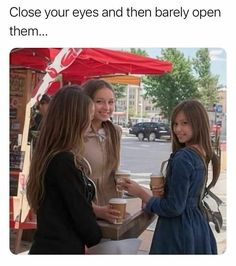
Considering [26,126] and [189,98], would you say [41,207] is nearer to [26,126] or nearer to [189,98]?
[26,126]

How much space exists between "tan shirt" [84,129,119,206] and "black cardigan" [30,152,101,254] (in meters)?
0.17

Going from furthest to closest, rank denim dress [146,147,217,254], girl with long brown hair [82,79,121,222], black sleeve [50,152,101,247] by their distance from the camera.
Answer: girl with long brown hair [82,79,121,222] → denim dress [146,147,217,254] → black sleeve [50,152,101,247]

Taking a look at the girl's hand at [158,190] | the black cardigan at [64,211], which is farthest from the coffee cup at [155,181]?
the black cardigan at [64,211]

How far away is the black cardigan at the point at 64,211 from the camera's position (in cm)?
85

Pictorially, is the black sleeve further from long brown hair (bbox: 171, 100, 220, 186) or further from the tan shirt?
long brown hair (bbox: 171, 100, 220, 186)

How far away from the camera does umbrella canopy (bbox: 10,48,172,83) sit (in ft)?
3.46

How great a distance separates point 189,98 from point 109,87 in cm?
24

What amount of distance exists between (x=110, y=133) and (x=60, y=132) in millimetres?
241

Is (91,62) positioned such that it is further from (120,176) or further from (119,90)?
(120,176)

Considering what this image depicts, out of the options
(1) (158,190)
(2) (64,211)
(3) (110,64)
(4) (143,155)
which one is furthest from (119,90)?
(2) (64,211)
